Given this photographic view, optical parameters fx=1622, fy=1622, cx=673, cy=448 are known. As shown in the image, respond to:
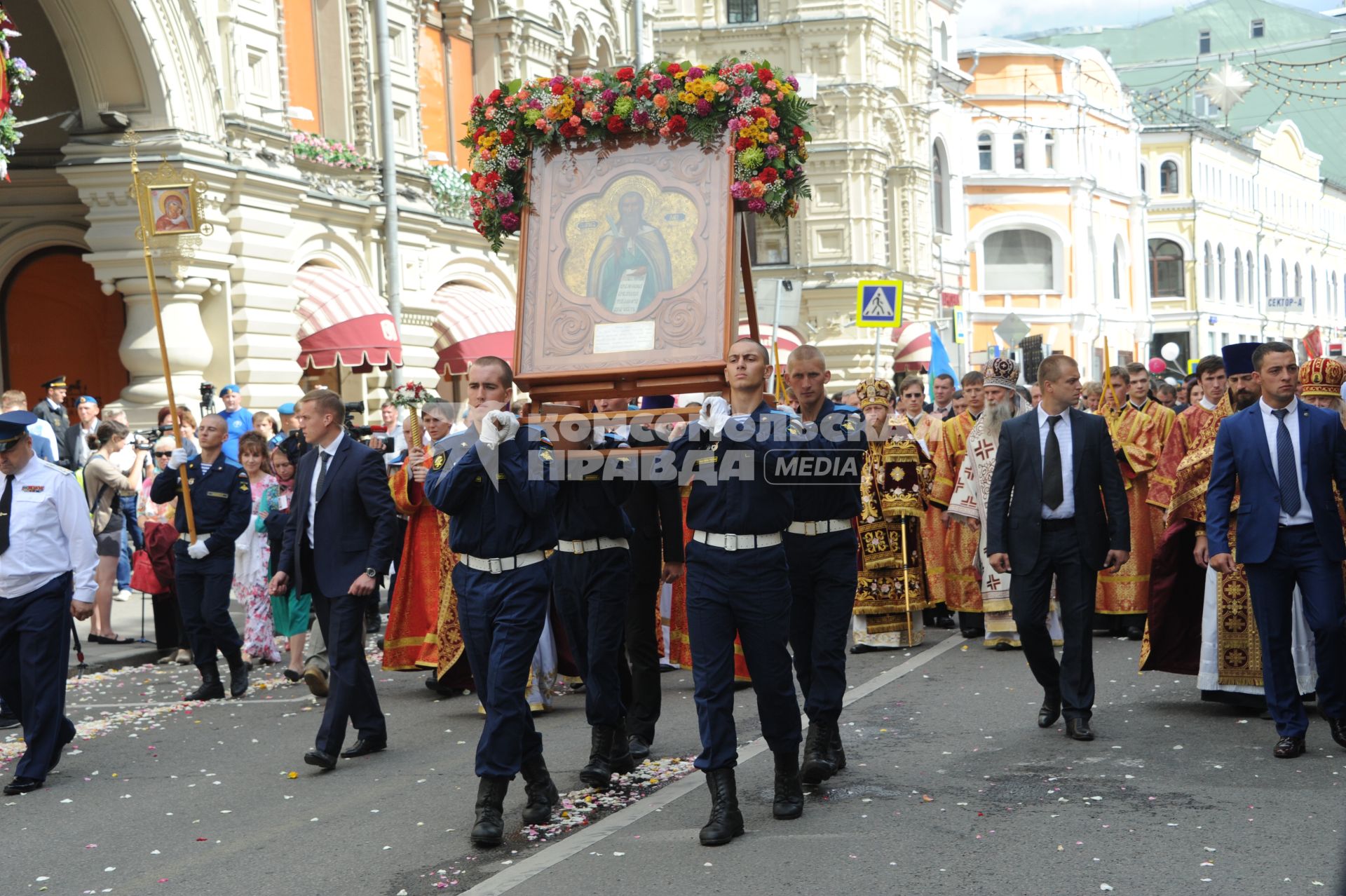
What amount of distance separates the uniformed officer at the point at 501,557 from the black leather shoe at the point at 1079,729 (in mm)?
2818

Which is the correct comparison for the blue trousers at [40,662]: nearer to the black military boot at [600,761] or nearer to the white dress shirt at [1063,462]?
the black military boot at [600,761]

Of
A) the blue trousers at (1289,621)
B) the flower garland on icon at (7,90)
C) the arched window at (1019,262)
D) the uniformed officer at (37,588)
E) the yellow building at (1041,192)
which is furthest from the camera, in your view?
the arched window at (1019,262)

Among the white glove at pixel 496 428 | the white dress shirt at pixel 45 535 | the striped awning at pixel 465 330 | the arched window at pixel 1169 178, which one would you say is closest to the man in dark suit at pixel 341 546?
the white dress shirt at pixel 45 535

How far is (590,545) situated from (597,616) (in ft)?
1.15

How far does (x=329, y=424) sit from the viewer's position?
8.78 m

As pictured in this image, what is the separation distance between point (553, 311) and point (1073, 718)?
341 centimetres

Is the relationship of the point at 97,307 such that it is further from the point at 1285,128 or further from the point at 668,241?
the point at 1285,128

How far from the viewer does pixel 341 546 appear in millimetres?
8641

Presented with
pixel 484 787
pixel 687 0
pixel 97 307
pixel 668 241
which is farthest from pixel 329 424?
pixel 687 0

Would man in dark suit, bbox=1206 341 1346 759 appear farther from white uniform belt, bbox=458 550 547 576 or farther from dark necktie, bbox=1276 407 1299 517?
white uniform belt, bbox=458 550 547 576

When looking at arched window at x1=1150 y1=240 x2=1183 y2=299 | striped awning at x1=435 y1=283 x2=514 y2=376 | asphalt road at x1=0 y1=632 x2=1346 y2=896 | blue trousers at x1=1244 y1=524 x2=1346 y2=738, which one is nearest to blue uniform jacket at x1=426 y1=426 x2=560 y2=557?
asphalt road at x1=0 y1=632 x2=1346 y2=896

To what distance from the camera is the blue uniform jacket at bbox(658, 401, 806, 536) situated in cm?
673

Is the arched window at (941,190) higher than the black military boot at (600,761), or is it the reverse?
the arched window at (941,190)

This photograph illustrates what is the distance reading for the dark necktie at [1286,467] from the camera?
7879mm
